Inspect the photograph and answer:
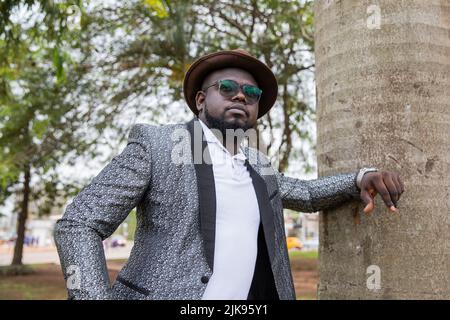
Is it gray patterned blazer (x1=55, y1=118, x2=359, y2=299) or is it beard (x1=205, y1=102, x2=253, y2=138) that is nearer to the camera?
gray patterned blazer (x1=55, y1=118, x2=359, y2=299)

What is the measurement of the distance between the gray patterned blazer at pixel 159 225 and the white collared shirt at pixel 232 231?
0.05m

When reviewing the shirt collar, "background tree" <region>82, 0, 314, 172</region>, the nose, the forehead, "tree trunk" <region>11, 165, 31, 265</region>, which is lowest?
"tree trunk" <region>11, 165, 31, 265</region>

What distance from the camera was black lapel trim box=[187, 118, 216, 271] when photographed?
1795 mm

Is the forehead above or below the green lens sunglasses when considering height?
above

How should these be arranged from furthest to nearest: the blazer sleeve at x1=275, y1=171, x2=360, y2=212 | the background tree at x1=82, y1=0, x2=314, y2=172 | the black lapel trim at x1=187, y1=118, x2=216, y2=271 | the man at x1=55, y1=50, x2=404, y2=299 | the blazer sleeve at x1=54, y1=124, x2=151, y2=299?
the background tree at x1=82, y1=0, x2=314, y2=172 < the blazer sleeve at x1=275, y1=171, x2=360, y2=212 < the black lapel trim at x1=187, y1=118, x2=216, y2=271 < the man at x1=55, y1=50, x2=404, y2=299 < the blazer sleeve at x1=54, y1=124, x2=151, y2=299

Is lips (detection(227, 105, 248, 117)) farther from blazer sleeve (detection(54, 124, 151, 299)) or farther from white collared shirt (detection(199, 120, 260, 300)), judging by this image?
blazer sleeve (detection(54, 124, 151, 299))

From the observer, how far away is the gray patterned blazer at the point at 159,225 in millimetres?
1586

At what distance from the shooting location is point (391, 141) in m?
1.99

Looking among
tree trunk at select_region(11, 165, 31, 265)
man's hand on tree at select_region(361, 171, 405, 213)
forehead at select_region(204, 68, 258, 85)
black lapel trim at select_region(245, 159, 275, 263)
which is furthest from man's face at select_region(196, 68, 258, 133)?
tree trunk at select_region(11, 165, 31, 265)

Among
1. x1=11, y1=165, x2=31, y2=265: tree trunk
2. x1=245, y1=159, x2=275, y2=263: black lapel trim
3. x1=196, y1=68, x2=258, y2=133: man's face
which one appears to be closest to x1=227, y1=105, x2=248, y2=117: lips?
x1=196, y1=68, x2=258, y2=133: man's face

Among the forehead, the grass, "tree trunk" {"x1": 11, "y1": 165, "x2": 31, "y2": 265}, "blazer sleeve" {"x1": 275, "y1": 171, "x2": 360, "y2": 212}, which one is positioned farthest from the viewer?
the grass

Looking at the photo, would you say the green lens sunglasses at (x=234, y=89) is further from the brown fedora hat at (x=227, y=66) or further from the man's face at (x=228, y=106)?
the brown fedora hat at (x=227, y=66)

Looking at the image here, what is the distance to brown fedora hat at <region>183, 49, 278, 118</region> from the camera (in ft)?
7.13

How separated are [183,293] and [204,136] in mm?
731
